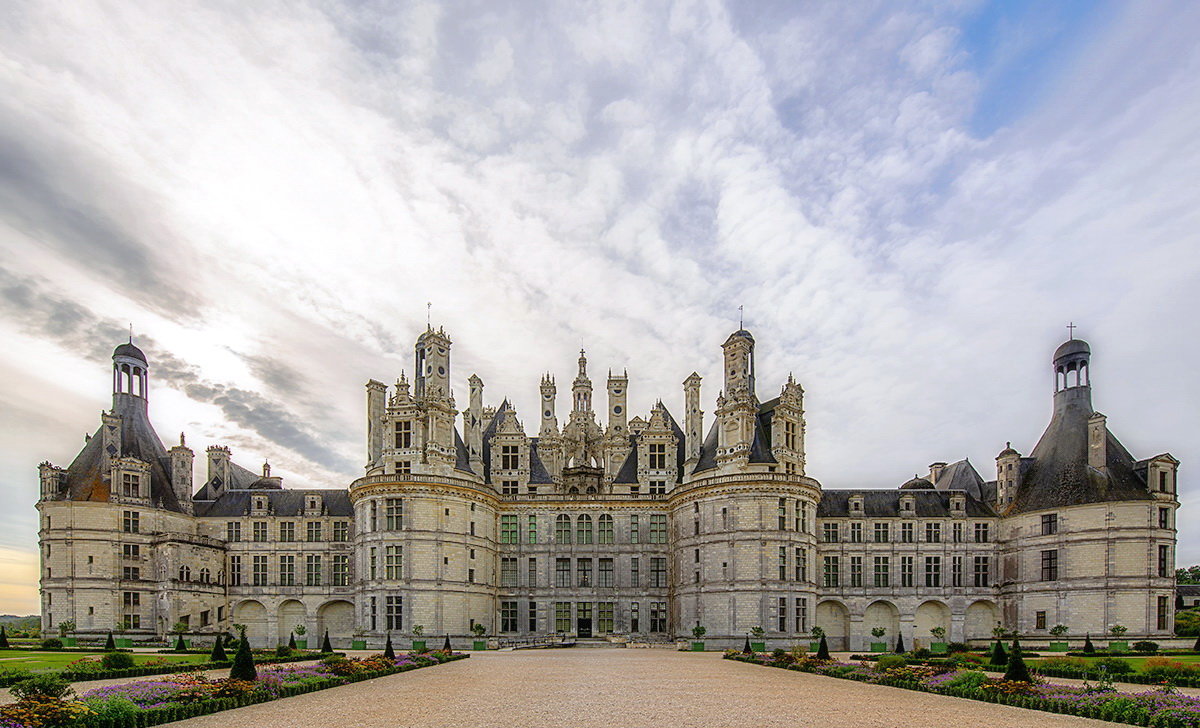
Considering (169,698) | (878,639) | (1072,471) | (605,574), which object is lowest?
(878,639)

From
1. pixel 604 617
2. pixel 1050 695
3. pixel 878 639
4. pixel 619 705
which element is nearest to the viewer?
pixel 619 705

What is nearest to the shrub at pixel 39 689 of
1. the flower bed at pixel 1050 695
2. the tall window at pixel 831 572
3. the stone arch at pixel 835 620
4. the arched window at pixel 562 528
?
the flower bed at pixel 1050 695

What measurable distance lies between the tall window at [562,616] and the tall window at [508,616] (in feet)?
10.5

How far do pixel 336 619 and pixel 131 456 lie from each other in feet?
63.8

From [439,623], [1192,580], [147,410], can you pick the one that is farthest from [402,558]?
[1192,580]

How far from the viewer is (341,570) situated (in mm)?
63938

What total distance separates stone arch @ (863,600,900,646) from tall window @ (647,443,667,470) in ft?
61.9

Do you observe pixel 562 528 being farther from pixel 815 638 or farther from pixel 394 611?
pixel 815 638

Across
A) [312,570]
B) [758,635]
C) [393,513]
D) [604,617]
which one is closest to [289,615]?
[312,570]

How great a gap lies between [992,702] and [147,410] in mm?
63051

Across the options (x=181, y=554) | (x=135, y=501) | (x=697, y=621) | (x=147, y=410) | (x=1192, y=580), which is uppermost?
(x=147, y=410)

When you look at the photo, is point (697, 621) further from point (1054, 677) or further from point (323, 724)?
point (323, 724)

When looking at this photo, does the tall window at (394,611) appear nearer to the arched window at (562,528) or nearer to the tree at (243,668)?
the arched window at (562,528)

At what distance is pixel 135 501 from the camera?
58.9m
